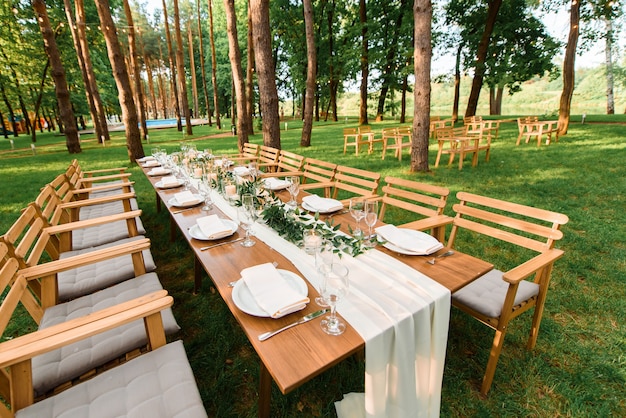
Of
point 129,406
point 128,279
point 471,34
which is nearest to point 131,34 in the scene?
point 128,279

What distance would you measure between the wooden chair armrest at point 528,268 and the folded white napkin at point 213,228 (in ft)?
6.11

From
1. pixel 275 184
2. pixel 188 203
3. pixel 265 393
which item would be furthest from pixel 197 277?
pixel 265 393

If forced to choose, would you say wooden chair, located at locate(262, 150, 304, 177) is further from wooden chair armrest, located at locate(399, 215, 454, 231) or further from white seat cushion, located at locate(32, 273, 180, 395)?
white seat cushion, located at locate(32, 273, 180, 395)

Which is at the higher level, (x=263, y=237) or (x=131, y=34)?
(x=131, y=34)

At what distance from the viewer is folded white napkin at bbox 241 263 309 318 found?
4.42 ft

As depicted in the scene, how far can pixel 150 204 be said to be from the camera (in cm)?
606

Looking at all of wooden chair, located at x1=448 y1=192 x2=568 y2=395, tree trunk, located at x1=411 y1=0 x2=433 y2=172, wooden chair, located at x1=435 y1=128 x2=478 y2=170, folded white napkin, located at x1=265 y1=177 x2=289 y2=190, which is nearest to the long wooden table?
wooden chair, located at x1=448 y1=192 x2=568 y2=395

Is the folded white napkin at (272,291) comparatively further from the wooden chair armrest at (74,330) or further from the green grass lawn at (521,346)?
the green grass lawn at (521,346)

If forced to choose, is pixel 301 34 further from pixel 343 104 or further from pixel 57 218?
pixel 343 104

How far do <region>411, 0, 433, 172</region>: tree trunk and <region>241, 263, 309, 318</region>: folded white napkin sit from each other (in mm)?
6337

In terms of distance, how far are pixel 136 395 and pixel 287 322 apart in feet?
2.64

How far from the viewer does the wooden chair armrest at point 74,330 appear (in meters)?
1.27

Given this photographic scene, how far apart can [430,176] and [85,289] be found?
6.84 m

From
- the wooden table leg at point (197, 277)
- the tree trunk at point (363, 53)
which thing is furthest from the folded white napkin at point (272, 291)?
the tree trunk at point (363, 53)
